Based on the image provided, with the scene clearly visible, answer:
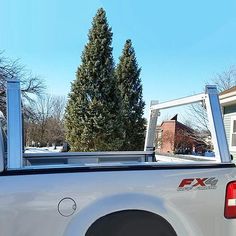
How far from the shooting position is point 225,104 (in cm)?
1742

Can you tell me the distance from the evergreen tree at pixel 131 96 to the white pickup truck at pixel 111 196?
22.0 m

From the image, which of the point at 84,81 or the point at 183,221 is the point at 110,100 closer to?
the point at 84,81

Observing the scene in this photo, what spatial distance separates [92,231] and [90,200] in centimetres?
22

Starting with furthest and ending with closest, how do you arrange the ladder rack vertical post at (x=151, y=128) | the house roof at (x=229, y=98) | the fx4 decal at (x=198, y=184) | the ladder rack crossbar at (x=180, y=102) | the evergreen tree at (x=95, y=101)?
1. the evergreen tree at (x=95, y=101)
2. the house roof at (x=229, y=98)
3. the ladder rack vertical post at (x=151, y=128)
4. the ladder rack crossbar at (x=180, y=102)
5. the fx4 decal at (x=198, y=184)

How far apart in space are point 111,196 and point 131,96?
2380 cm

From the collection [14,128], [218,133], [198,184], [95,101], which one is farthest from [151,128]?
[95,101]

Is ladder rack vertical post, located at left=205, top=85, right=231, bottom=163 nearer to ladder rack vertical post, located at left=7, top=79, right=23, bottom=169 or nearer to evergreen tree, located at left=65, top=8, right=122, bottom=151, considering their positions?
ladder rack vertical post, located at left=7, top=79, right=23, bottom=169

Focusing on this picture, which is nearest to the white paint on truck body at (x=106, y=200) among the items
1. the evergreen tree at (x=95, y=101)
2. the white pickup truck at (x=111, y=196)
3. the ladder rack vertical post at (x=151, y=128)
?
the white pickup truck at (x=111, y=196)

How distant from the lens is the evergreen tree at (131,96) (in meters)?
25.5

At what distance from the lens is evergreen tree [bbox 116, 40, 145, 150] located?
25453mm

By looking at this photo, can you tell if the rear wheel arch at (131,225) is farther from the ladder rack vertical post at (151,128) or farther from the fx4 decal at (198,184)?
the ladder rack vertical post at (151,128)

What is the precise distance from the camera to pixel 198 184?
291cm

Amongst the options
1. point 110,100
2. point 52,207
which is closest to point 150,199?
point 52,207

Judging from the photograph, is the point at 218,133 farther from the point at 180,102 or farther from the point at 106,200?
the point at 106,200
